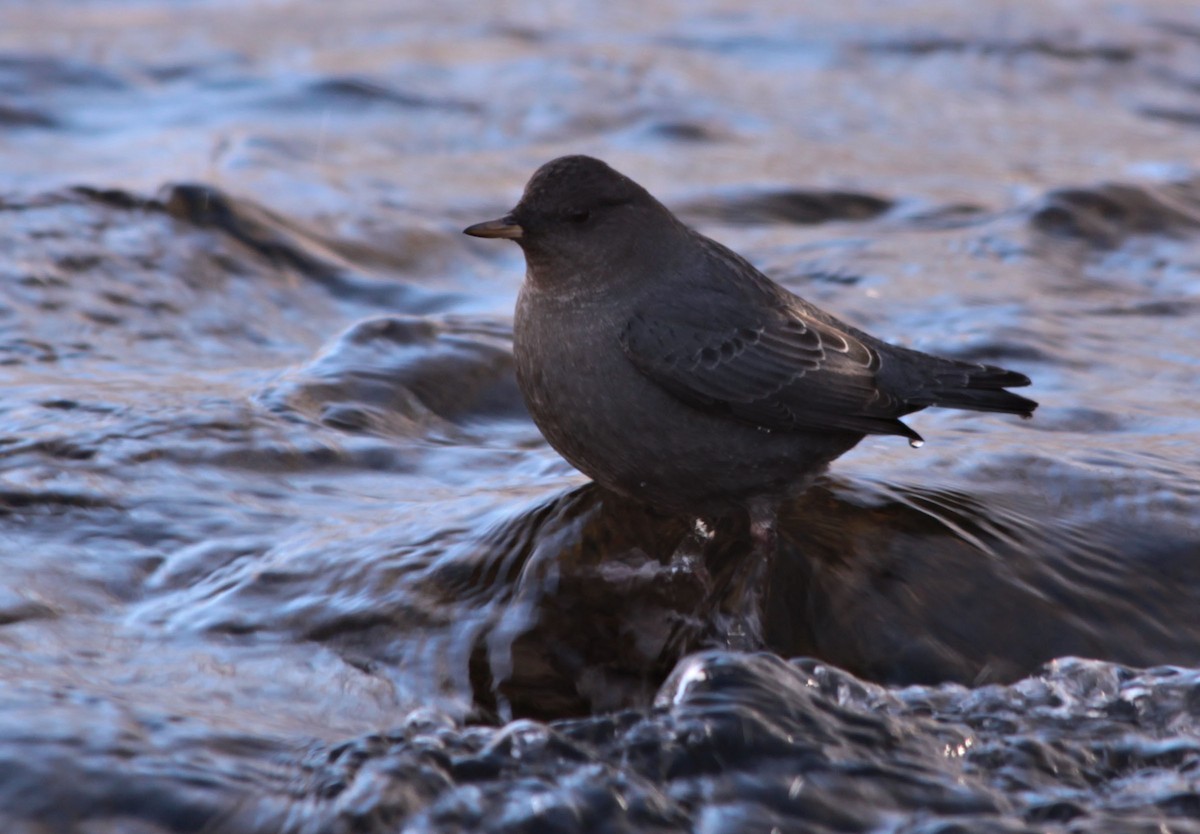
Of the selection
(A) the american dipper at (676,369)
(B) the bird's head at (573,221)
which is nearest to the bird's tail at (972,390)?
(A) the american dipper at (676,369)

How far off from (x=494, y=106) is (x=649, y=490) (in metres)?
6.52

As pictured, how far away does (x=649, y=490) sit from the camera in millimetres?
4504

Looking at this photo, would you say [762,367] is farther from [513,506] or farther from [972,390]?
[513,506]

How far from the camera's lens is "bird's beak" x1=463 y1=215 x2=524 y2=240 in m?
4.43

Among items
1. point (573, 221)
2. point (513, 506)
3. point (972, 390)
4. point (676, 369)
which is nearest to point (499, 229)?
point (573, 221)

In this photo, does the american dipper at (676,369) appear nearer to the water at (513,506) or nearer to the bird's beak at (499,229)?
the bird's beak at (499,229)

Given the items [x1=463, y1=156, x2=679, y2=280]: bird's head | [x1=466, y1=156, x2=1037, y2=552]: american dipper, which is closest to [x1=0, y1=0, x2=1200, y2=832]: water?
[x1=466, y1=156, x2=1037, y2=552]: american dipper

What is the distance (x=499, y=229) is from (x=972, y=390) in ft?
5.17

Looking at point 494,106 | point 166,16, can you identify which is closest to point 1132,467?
point 494,106

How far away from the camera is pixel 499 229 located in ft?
14.6

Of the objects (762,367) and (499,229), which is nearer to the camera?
(499,229)

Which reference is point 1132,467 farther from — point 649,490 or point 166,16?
point 166,16

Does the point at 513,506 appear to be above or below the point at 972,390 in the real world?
below

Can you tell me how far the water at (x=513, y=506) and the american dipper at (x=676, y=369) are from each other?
27 centimetres
